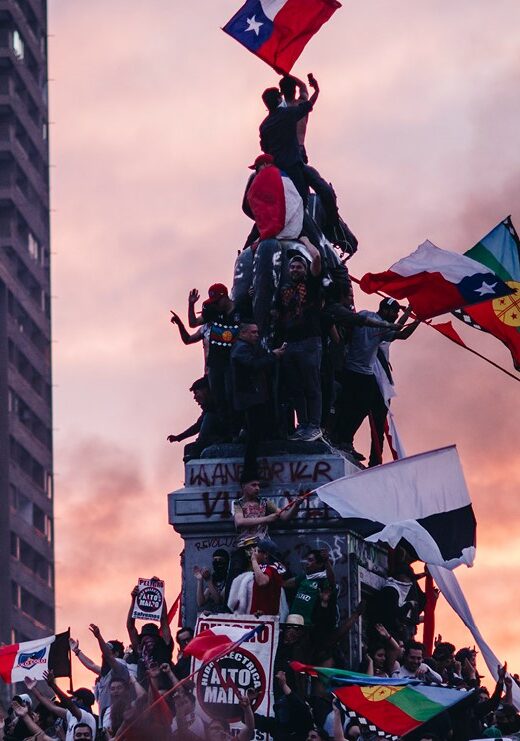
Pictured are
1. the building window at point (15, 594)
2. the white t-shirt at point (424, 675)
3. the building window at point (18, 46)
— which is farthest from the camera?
the building window at point (18, 46)

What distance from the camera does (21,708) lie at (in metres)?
33.9

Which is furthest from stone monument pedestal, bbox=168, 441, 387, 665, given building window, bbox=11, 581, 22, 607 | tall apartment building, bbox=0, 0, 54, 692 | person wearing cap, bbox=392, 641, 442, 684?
building window, bbox=11, 581, 22, 607

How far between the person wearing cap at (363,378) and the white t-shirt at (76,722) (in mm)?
6747

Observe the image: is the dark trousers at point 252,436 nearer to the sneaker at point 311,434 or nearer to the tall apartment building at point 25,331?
the sneaker at point 311,434

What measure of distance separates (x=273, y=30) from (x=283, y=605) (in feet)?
31.5

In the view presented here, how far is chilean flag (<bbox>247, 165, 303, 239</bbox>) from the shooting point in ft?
124

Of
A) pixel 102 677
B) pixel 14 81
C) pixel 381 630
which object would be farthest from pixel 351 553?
pixel 14 81

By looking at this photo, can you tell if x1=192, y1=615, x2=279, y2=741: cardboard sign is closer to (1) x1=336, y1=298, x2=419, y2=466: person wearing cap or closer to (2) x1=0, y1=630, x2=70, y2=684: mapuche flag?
(2) x1=0, y1=630, x2=70, y2=684: mapuche flag

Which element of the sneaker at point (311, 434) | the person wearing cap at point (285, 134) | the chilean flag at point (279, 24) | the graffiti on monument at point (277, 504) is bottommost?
the graffiti on monument at point (277, 504)

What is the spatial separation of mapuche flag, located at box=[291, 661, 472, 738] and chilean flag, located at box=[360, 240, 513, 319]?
7.02 m

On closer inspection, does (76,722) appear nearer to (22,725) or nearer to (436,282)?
(22,725)

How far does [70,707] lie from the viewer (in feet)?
109

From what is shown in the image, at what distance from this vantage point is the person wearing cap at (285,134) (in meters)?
38.5

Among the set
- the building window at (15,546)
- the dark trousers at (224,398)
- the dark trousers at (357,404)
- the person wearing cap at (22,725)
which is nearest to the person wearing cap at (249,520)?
the dark trousers at (224,398)
